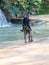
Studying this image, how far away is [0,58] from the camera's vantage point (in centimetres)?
1055

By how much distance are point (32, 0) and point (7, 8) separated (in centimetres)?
446

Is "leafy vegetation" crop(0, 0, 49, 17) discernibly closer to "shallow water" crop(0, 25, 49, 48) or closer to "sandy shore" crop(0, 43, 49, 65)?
"shallow water" crop(0, 25, 49, 48)

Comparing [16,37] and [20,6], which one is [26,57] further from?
[20,6]

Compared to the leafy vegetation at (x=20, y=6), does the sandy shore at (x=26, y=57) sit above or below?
above

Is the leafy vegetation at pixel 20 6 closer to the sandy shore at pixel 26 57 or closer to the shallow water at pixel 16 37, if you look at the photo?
the shallow water at pixel 16 37

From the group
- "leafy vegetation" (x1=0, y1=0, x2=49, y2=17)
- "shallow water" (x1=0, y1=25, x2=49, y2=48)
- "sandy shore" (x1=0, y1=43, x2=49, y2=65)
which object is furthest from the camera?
"leafy vegetation" (x1=0, y1=0, x2=49, y2=17)

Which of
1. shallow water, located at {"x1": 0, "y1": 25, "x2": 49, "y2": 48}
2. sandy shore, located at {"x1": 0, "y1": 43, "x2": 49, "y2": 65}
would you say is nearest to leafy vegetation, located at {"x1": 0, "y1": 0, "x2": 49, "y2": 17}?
shallow water, located at {"x1": 0, "y1": 25, "x2": 49, "y2": 48}

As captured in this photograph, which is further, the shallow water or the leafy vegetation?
→ the leafy vegetation

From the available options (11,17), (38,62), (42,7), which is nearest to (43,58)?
(38,62)

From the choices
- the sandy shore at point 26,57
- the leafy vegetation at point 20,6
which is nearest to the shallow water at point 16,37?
the sandy shore at point 26,57

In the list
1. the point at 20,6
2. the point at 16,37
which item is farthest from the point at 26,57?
the point at 20,6

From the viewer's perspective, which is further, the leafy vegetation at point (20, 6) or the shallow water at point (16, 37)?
the leafy vegetation at point (20, 6)

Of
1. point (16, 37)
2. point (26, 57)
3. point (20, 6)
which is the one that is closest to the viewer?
point (26, 57)

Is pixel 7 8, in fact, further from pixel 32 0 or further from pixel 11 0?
pixel 32 0
